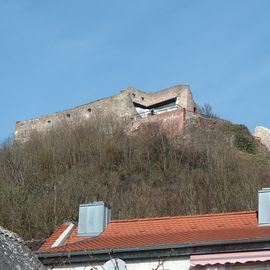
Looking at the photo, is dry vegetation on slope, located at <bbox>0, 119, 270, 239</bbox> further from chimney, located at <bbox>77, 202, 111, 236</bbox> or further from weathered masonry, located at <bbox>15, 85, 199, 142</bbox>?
chimney, located at <bbox>77, 202, 111, 236</bbox>

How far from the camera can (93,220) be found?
15.2 m

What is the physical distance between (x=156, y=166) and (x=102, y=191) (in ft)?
18.0

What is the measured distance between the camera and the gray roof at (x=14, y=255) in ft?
14.3

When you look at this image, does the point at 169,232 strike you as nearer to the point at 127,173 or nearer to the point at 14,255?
the point at 14,255

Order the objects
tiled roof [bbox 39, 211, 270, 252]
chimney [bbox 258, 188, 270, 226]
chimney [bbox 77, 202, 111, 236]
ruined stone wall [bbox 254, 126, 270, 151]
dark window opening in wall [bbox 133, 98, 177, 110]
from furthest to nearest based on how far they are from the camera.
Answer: dark window opening in wall [bbox 133, 98, 177, 110]
ruined stone wall [bbox 254, 126, 270, 151]
chimney [bbox 77, 202, 111, 236]
chimney [bbox 258, 188, 270, 226]
tiled roof [bbox 39, 211, 270, 252]

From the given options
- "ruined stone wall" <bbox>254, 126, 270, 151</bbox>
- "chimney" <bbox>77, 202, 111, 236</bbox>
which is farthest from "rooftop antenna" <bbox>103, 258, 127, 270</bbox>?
"ruined stone wall" <bbox>254, 126, 270, 151</bbox>

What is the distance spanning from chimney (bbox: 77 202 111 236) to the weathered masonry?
26.1 m

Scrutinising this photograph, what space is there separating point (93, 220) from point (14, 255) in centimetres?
1075

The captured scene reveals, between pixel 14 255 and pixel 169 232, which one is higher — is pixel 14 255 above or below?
below

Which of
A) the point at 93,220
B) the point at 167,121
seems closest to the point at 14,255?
the point at 93,220

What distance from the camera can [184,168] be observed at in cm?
3356

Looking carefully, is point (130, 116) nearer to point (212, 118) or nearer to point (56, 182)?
point (212, 118)

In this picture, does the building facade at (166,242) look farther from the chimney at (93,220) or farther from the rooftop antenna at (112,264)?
the rooftop antenna at (112,264)

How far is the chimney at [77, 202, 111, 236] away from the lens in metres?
15.1
